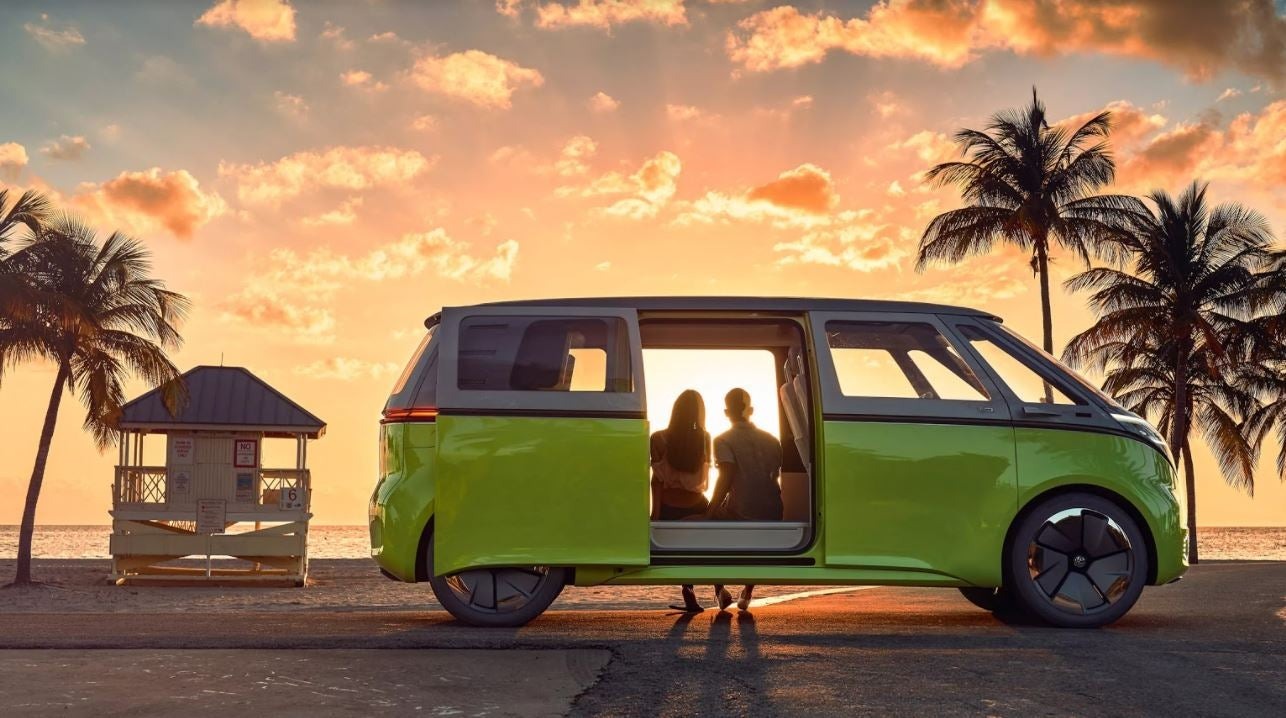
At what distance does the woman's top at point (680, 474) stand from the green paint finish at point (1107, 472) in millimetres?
2171

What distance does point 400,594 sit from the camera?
2462cm

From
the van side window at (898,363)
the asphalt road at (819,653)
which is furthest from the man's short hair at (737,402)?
the asphalt road at (819,653)

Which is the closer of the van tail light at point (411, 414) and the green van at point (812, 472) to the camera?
the green van at point (812, 472)

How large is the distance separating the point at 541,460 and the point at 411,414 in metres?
0.93

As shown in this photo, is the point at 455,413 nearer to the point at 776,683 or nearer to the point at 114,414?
the point at 776,683

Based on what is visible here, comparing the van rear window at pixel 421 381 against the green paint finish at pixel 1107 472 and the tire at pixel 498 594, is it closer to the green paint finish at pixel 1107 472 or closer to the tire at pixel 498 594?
the tire at pixel 498 594

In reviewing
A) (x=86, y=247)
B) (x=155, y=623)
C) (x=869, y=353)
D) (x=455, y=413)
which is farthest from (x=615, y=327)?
(x=86, y=247)

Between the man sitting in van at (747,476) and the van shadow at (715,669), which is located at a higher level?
the man sitting in van at (747,476)

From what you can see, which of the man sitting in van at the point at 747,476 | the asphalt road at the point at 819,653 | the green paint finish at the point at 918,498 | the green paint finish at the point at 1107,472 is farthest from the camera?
the man sitting in van at the point at 747,476

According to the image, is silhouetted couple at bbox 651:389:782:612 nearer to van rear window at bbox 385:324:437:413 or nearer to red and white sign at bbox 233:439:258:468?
van rear window at bbox 385:324:437:413

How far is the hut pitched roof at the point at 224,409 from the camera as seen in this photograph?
2727 centimetres

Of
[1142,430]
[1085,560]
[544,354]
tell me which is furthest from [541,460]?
[1142,430]

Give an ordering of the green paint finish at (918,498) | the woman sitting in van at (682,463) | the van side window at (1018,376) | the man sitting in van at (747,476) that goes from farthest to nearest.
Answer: the woman sitting in van at (682,463) < the man sitting in van at (747,476) < the van side window at (1018,376) < the green paint finish at (918,498)

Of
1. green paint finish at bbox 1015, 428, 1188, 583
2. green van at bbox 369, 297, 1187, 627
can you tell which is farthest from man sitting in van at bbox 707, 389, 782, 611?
green paint finish at bbox 1015, 428, 1188, 583
